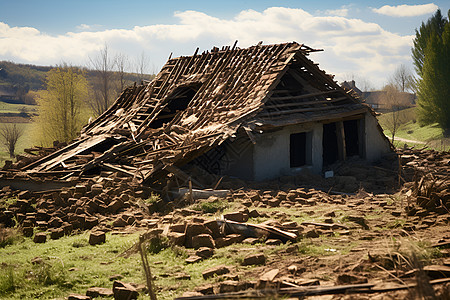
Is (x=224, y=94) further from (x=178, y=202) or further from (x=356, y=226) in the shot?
(x=356, y=226)

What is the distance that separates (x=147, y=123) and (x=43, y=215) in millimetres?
7183

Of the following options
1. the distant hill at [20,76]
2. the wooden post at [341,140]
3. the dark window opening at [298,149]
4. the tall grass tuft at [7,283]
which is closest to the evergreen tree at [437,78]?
the wooden post at [341,140]

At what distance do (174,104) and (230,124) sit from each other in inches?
251

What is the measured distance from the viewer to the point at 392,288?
4.62 metres

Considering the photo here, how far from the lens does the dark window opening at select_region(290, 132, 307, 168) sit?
57.9 ft

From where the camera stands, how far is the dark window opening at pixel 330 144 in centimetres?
1847

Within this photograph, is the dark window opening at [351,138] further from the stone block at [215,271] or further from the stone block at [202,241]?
the stone block at [215,271]

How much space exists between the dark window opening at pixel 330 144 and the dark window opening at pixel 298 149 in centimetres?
122

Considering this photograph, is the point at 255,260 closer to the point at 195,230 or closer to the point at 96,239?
the point at 195,230

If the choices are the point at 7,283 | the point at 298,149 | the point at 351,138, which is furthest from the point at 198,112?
the point at 7,283

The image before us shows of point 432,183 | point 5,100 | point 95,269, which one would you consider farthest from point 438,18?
point 5,100

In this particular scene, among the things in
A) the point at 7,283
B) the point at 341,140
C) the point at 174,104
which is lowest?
the point at 7,283

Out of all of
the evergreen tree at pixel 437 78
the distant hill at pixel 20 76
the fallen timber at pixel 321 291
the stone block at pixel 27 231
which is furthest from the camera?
the distant hill at pixel 20 76

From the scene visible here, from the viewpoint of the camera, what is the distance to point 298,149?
17844 mm
